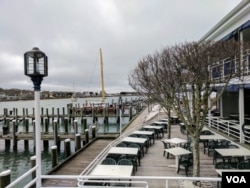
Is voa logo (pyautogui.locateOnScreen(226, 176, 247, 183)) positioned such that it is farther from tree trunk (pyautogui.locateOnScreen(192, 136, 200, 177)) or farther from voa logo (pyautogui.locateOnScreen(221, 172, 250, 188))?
tree trunk (pyautogui.locateOnScreen(192, 136, 200, 177))

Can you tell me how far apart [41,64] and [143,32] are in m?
21.5

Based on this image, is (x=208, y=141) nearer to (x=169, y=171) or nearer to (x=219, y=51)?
(x=169, y=171)

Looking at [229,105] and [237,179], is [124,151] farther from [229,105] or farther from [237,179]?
[229,105]

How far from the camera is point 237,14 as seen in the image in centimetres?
1452

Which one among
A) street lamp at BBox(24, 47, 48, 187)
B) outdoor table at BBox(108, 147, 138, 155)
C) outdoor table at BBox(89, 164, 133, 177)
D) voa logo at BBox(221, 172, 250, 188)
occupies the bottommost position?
outdoor table at BBox(89, 164, 133, 177)

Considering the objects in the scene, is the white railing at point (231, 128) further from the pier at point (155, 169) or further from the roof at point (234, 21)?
the roof at point (234, 21)

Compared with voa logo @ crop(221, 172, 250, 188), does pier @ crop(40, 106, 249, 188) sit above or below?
below

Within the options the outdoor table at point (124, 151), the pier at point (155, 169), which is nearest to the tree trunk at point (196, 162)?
the pier at point (155, 169)

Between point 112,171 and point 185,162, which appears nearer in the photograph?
point 112,171

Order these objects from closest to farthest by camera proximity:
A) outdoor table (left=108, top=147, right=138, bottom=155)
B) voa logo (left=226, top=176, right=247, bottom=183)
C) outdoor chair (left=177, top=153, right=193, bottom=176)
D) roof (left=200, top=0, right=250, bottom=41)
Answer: voa logo (left=226, top=176, right=247, bottom=183) → outdoor chair (left=177, top=153, right=193, bottom=176) → outdoor table (left=108, top=147, right=138, bottom=155) → roof (left=200, top=0, right=250, bottom=41)

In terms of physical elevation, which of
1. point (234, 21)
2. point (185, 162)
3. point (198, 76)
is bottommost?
point (185, 162)

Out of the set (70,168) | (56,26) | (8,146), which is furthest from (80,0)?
(8,146)

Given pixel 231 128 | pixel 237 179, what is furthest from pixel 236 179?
pixel 231 128

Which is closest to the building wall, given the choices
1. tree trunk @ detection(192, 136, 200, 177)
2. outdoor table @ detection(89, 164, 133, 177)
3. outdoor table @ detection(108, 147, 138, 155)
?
outdoor table @ detection(108, 147, 138, 155)
